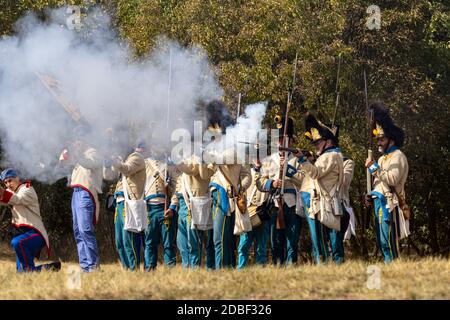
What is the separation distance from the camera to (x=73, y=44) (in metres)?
16.4

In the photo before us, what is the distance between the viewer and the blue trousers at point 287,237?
1622 centimetres

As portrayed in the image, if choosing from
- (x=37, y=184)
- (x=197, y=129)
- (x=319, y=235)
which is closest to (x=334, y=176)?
(x=319, y=235)

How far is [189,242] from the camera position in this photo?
15.0 metres

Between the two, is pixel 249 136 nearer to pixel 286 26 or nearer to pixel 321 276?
pixel 321 276

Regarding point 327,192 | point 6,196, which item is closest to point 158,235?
point 6,196

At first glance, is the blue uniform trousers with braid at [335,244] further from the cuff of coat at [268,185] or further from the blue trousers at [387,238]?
the cuff of coat at [268,185]

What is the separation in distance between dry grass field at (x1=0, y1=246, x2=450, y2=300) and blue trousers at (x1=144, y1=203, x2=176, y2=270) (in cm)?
317

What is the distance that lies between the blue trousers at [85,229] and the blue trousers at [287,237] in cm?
270

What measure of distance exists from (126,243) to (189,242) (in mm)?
1357

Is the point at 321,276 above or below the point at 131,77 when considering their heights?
below

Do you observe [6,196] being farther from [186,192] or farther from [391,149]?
[391,149]

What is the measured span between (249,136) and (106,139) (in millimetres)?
1921

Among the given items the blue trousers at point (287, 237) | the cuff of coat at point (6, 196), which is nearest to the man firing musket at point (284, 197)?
the blue trousers at point (287, 237)
